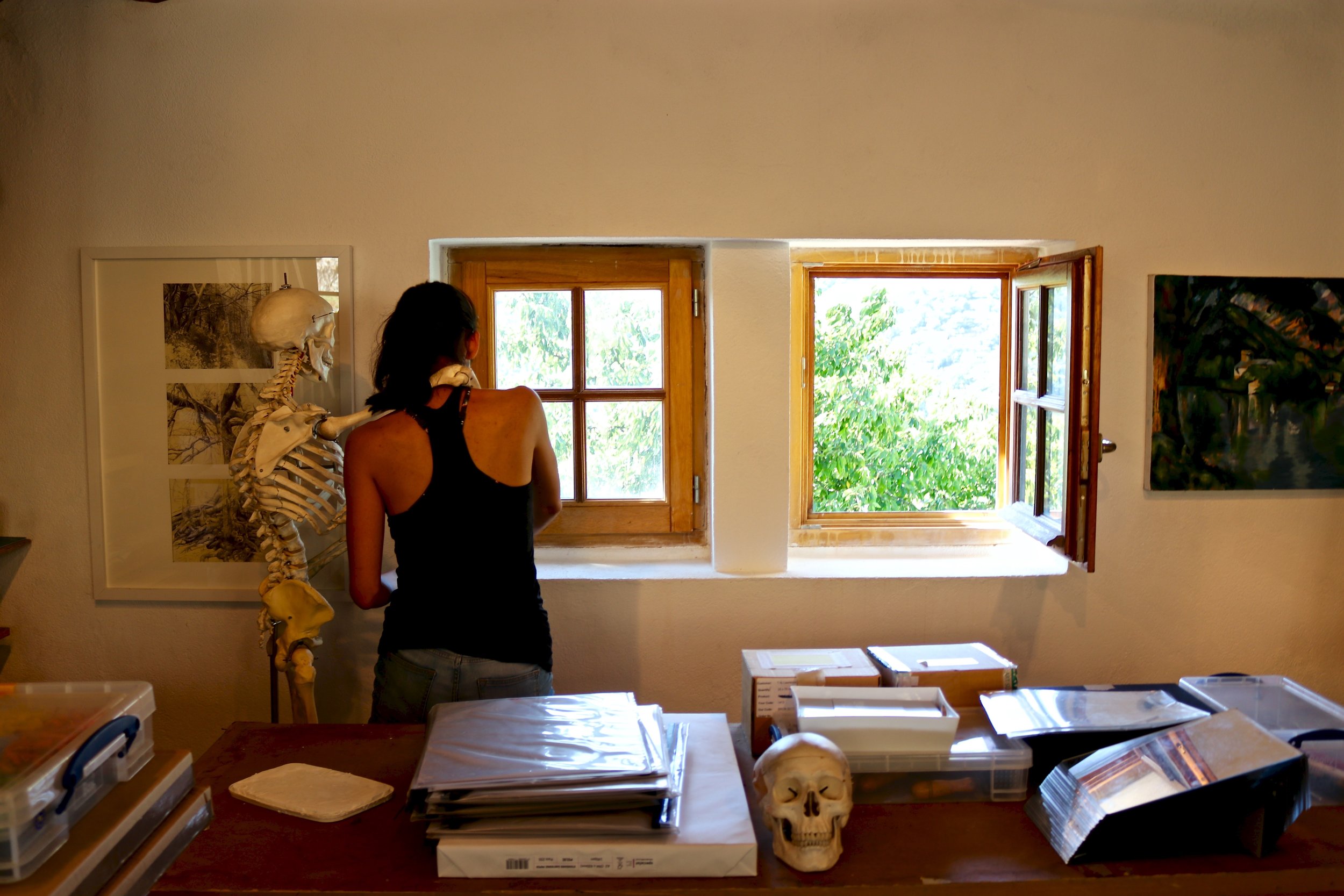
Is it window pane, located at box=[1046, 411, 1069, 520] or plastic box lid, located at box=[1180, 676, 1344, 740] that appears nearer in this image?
plastic box lid, located at box=[1180, 676, 1344, 740]

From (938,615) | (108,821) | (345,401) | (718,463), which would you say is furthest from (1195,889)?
(345,401)

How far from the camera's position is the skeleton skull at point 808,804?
143 cm

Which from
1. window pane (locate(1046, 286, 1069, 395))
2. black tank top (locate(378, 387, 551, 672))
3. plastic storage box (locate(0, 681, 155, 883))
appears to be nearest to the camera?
plastic storage box (locate(0, 681, 155, 883))

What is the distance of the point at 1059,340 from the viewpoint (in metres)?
2.83

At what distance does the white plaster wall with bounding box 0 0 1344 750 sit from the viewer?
294 centimetres

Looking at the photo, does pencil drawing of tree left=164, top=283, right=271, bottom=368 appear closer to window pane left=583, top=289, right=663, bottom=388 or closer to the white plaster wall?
the white plaster wall

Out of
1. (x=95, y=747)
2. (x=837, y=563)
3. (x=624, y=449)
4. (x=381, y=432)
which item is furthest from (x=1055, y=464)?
(x=95, y=747)

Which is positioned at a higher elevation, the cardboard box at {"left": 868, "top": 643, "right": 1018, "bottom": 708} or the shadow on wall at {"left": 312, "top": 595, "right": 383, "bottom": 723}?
the cardboard box at {"left": 868, "top": 643, "right": 1018, "bottom": 708}

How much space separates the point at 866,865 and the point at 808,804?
0.12m

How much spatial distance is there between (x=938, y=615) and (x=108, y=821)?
2.37 m

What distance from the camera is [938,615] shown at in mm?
3105

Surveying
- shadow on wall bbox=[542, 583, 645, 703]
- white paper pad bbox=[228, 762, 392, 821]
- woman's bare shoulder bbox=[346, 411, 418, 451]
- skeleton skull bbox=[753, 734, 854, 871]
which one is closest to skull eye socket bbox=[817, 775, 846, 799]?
skeleton skull bbox=[753, 734, 854, 871]

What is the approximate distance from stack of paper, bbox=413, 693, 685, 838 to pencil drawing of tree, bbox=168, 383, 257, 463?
1.74 meters

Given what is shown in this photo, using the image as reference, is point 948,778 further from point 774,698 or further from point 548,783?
point 548,783
